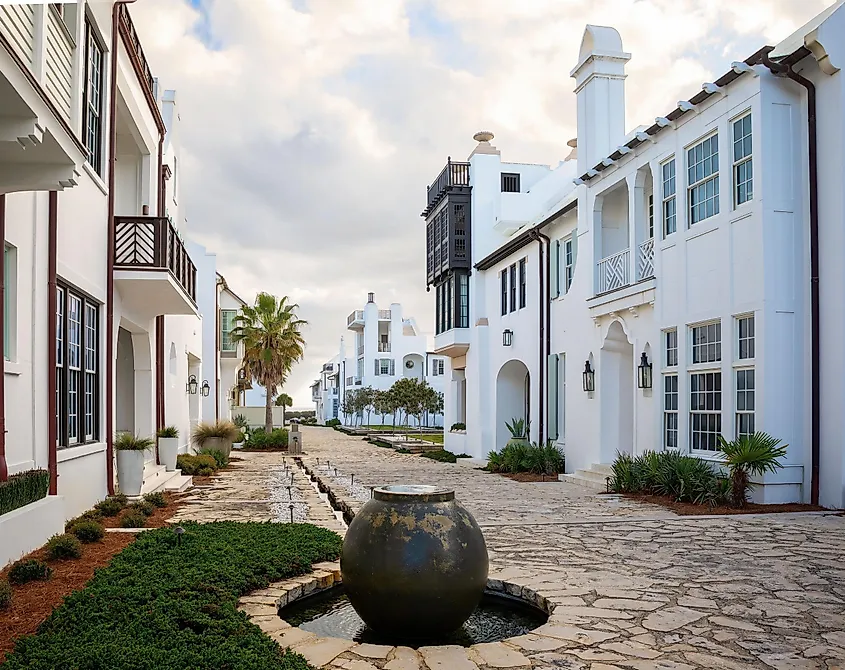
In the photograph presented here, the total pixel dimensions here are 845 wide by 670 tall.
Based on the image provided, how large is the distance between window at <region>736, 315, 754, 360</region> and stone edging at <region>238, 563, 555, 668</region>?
750cm

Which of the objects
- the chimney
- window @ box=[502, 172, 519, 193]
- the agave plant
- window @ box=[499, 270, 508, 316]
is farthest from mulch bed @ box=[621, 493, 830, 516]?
window @ box=[502, 172, 519, 193]

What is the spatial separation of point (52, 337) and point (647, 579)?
729 centimetres

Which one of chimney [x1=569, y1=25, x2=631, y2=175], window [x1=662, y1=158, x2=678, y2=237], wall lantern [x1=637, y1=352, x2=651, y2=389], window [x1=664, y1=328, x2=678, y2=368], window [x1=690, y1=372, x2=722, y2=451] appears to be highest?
chimney [x1=569, y1=25, x2=631, y2=175]

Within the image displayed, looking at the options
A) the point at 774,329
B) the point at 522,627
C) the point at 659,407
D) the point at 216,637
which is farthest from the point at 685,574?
the point at 659,407

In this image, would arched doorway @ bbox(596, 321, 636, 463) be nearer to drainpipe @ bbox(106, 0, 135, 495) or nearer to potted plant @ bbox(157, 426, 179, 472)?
potted plant @ bbox(157, 426, 179, 472)

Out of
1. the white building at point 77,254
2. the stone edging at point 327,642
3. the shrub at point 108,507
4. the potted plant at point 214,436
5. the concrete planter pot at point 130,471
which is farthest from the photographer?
the potted plant at point 214,436

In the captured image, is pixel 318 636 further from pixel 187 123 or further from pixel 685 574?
pixel 187 123

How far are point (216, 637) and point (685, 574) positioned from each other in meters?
4.65

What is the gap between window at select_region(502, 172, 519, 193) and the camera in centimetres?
2989

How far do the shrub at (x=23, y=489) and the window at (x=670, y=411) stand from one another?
10.7m

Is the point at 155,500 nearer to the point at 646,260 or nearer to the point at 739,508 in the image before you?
the point at 739,508

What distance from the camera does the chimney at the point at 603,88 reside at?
18547mm

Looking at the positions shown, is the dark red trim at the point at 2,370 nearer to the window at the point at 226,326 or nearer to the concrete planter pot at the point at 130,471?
the concrete planter pot at the point at 130,471

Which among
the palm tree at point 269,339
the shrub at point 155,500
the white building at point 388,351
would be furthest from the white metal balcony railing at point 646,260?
the white building at point 388,351
